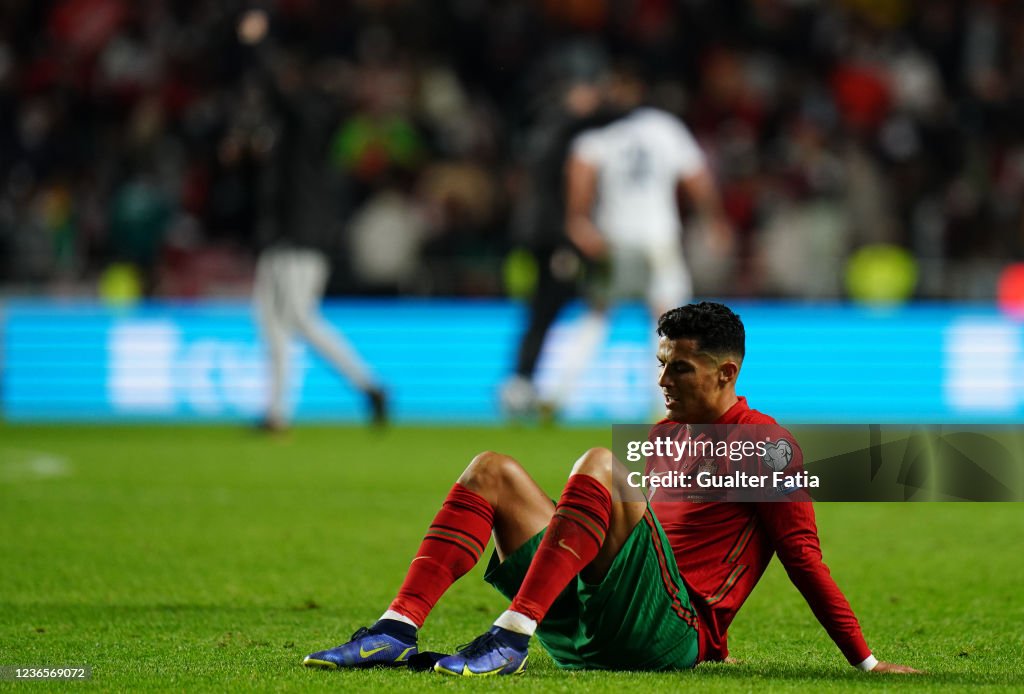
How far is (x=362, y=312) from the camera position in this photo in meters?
13.4

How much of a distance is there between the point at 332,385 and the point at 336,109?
3.42 meters

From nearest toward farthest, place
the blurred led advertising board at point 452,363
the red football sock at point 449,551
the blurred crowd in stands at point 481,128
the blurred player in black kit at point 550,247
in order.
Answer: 1. the red football sock at point 449,551
2. the blurred player in black kit at point 550,247
3. the blurred led advertising board at point 452,363
4. the blurred crowd in stands at point 481,128

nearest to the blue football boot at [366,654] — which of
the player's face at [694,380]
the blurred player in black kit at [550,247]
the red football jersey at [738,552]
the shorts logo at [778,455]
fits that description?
the red football jersey at [738,552]

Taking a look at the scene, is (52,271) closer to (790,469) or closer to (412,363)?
(412,363)

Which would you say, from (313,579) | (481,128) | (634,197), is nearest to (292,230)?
(634,197)

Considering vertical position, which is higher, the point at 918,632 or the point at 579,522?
the point at 579,522

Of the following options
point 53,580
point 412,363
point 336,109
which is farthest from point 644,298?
point 53,580

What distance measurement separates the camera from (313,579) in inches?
234

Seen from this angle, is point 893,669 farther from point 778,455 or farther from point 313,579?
point 313,579

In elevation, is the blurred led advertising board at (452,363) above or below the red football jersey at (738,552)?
below

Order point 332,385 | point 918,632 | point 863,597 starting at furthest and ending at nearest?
point 332,385 → point 863,597 → point 918,632

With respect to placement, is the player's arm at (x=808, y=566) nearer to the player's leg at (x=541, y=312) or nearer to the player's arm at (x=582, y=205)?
the player's arm at (x=582, y=205)

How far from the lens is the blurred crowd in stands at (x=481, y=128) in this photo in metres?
14.8

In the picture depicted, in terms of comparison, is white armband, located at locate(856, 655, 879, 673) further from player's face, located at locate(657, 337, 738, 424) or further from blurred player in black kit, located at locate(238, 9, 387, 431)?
blurred player in black kit, located at locate(238, 9, 387, 431)
